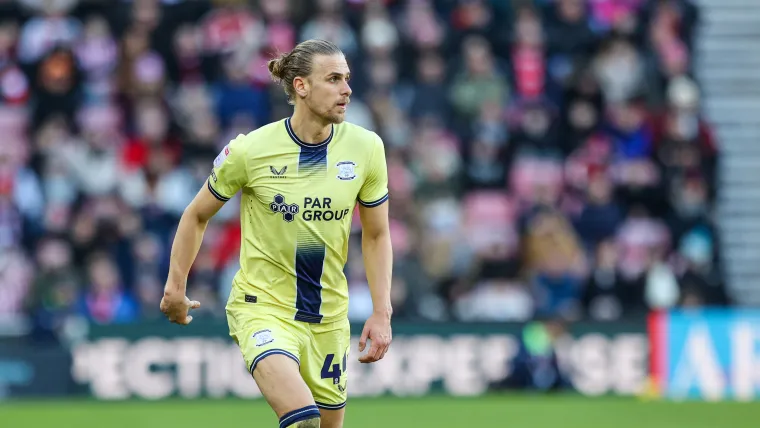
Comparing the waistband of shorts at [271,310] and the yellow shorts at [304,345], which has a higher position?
the waistband of shorts at [271,310]

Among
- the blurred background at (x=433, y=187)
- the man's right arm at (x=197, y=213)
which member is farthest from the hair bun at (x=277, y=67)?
the blurred background at (x=433, y=187)

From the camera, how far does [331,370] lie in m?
7.92

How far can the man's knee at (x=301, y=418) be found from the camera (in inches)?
286

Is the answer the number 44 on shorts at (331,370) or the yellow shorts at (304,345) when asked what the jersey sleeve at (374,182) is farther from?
the number 44 on shorts at (331,370)

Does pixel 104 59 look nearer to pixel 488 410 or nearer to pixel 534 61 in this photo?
pixel 534 61

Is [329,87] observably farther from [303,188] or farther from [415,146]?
[415,146]

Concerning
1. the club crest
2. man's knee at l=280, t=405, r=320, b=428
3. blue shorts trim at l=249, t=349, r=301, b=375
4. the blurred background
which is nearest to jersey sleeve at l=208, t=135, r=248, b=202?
the club crest

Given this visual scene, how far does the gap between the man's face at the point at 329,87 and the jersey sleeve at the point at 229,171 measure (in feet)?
1.55

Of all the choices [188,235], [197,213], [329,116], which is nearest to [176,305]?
[188,235]

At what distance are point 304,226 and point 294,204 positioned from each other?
5.2 inches

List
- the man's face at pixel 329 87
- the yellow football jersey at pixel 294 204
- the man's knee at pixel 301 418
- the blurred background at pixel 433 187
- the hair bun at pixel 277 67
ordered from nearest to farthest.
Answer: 1. the man's knee at pixel 301 418
2. the man's face at pixel 329 87
3. the yellow football jersey at pixel 294 204
4. the hair bun at pixel 277 67
5. the blurred background at pixel 433 187

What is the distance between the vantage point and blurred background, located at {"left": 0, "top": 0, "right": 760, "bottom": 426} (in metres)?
16.0

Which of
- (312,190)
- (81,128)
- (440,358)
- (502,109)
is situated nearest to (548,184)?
(502,109)

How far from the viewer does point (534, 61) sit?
18.8 m
